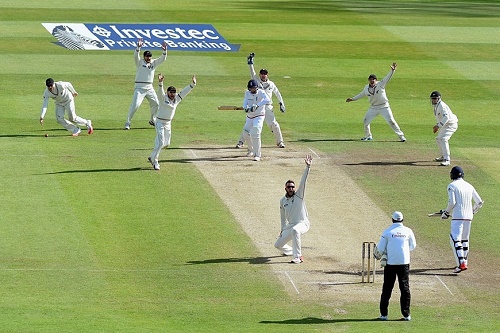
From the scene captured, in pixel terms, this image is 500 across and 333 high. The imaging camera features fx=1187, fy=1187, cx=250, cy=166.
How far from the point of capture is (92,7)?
2012 inches

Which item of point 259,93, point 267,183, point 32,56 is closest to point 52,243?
point 267,183

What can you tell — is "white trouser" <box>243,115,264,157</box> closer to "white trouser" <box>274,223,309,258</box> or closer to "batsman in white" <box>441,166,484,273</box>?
"white trouser" <box>274,223,309,258</box>

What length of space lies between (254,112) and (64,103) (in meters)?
5.15

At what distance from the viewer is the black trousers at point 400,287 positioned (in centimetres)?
1814

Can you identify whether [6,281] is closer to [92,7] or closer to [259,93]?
[259,93]

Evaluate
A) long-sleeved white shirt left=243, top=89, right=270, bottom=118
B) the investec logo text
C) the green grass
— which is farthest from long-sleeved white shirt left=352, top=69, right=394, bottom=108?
the investec logo text

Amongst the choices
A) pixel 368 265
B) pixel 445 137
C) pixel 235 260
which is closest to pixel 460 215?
pixel 368 265

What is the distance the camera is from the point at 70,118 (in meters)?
30.2

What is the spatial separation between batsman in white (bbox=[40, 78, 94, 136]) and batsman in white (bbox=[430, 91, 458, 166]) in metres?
8.97

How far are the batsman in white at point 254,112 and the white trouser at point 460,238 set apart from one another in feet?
26.7

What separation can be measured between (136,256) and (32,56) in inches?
830

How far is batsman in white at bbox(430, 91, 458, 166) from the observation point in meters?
27.5

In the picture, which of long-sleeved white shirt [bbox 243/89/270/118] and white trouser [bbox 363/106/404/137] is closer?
long-sleeved white shirt [bbox 243/89/270/118]

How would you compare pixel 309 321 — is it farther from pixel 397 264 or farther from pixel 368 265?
pixel 368 265
